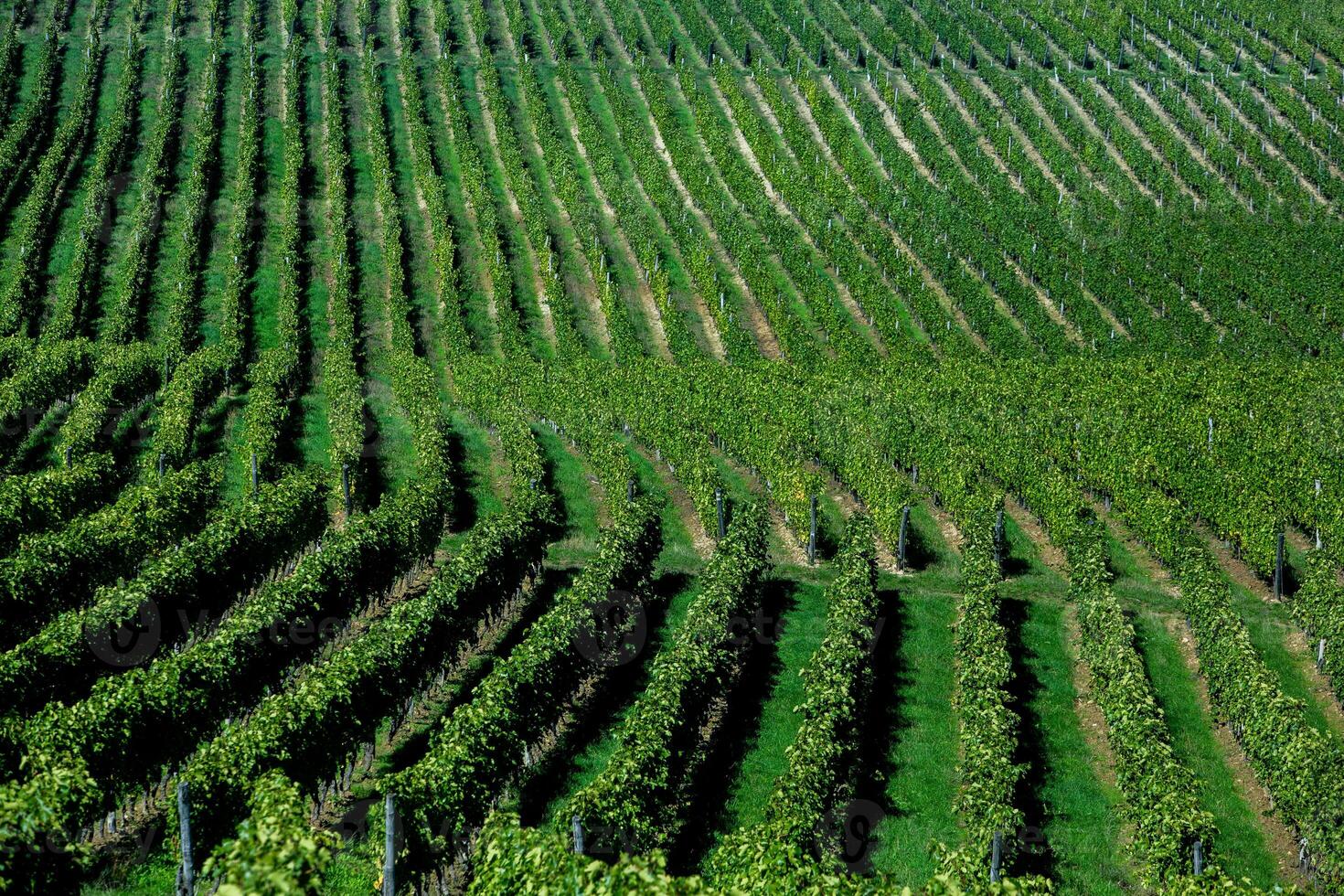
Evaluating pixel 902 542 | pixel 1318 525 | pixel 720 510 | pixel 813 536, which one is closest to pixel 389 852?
pixel 720 510

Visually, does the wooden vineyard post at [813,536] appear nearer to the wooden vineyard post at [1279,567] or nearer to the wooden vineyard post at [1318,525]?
the wooden vineyard post at [1279,567]

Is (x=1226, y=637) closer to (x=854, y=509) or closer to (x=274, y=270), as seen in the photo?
(x=854, y=509)

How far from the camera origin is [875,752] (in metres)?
30.5

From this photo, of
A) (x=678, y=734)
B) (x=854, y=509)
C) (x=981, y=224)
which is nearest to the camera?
(x=678, y=734)

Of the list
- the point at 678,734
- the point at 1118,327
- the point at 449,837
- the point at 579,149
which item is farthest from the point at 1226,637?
the point at 579,149

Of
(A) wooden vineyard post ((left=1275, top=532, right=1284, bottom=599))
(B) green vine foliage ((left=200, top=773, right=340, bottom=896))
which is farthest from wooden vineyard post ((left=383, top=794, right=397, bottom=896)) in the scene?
(A) wooden vineyard post ((left=1275, top=532, right=1284, bottom=599))

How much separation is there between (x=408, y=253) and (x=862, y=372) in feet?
110

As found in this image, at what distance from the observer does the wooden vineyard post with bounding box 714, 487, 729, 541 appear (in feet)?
→ 144

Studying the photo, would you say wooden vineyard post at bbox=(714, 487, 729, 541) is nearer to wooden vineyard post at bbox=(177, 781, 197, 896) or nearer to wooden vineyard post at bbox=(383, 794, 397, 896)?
wooden vineyard post at bbox=(383, 794, 397, 896)

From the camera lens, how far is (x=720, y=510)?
43.9 meters

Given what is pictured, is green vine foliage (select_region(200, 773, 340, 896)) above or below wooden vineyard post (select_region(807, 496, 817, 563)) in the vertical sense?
above

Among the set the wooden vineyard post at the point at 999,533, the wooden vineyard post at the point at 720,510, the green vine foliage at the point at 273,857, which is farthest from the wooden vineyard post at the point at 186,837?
the wooden vineyard post at the point at 999,533

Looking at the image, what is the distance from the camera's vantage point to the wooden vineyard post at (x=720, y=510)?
43.9 meters

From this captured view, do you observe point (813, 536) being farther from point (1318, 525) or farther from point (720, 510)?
point (1318, 525)
